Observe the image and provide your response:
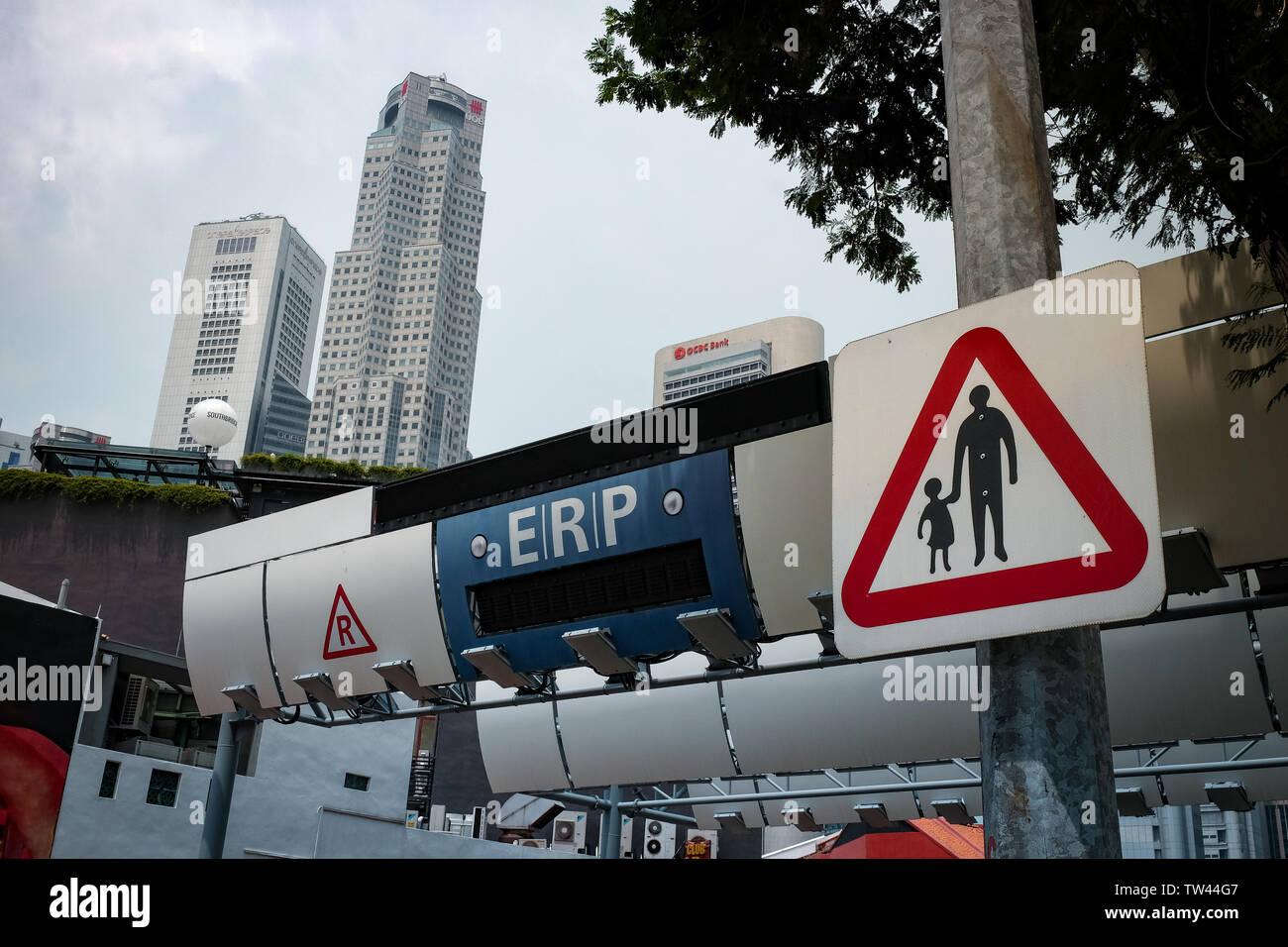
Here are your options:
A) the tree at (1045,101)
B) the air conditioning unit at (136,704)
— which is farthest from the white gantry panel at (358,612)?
the air conditioning unit at (136,704)

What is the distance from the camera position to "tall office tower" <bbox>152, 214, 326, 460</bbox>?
164625 millimetres

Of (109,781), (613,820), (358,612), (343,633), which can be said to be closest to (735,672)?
(358,612)

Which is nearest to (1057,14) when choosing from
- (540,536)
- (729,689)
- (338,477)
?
(540,536)

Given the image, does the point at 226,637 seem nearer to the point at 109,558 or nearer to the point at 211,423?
the point at 211,423

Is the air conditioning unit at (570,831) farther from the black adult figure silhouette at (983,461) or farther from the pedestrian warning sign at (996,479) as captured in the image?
the black adult figure silhouette at (983,461)

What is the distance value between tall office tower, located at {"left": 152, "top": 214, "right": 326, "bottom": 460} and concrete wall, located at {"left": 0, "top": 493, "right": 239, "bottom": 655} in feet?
440

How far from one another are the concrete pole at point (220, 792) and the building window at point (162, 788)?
729cm

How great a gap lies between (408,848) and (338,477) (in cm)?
1518

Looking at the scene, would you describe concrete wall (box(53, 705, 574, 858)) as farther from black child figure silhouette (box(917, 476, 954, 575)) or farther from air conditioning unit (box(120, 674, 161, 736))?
black child figure silhouette (box(917, 476, 954, 575))

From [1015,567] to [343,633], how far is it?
414 inches

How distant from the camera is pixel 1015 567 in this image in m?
2.33

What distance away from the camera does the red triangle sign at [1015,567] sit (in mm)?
2225
